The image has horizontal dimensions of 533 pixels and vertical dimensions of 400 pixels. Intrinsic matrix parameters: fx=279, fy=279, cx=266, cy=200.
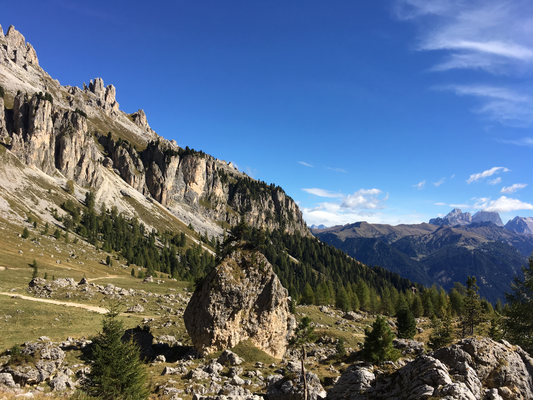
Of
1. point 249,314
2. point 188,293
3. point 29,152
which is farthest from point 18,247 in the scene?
point 29,152

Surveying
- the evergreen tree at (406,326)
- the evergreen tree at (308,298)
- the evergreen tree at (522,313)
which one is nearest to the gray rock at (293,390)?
the evergreen tree at (522,313)

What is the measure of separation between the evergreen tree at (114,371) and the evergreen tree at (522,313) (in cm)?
4044

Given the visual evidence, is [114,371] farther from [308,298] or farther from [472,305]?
[308,298]

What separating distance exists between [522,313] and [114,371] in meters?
43.8

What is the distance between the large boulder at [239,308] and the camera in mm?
44875

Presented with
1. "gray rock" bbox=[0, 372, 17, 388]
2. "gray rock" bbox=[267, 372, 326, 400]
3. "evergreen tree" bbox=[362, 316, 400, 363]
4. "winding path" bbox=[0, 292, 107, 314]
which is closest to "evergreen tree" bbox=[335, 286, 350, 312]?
"evergreen tree" bbox=[362, 316, 400, 363]

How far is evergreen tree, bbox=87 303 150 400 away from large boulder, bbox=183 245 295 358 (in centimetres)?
1823

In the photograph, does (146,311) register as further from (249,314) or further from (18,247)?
(18,247)

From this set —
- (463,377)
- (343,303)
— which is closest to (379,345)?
(463,377)

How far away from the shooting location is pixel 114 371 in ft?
84.0

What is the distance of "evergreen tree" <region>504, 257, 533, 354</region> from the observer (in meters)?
31.2

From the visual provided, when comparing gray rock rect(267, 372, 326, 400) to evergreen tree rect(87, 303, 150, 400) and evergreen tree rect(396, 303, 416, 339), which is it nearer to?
evergreen tree rect(87, 303, 150, 400)

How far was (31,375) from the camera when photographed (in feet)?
102

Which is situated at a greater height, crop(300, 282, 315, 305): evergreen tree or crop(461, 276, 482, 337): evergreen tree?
crop(461, 276, 482, 337): evergreen tree
